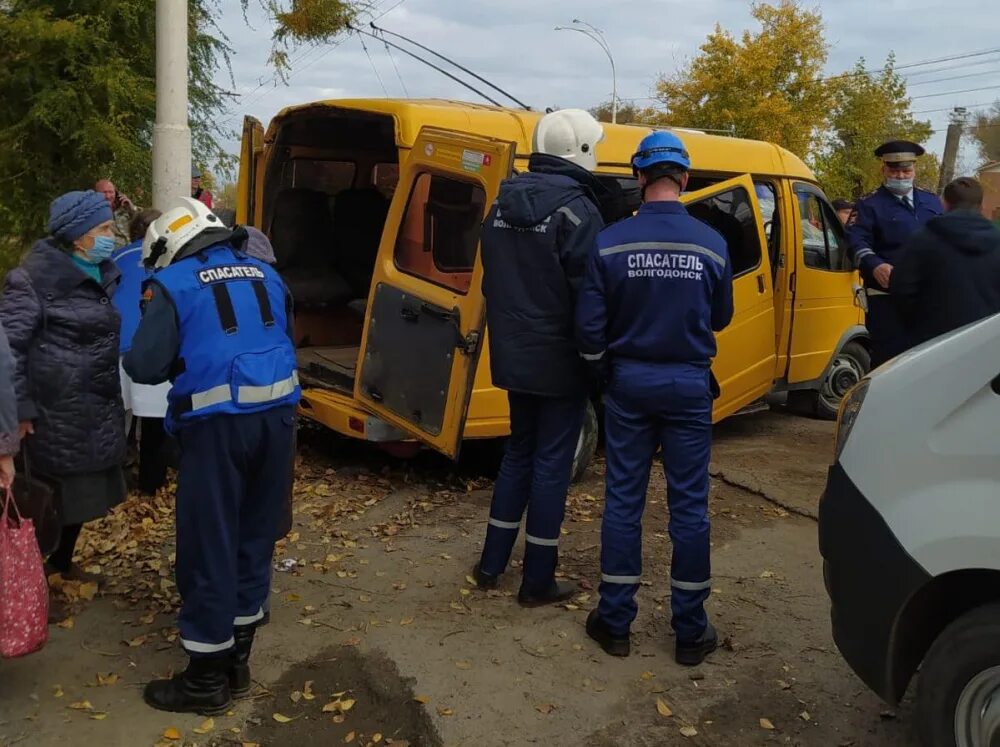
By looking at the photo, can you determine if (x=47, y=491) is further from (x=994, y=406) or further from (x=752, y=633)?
(x=994, y=406)

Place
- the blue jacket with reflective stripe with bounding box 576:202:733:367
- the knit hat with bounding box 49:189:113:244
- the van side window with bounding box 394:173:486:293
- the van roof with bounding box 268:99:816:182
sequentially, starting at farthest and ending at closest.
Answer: the van roof with bounding box 268:99:816:182 < the van side window with bounding box 394:173:486:293 < the knit hat with bounding box 49:189:113:244 < the blue jacket with reflective stripe with bounding box 576:202:733:367

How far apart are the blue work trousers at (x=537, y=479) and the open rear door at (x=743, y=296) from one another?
2330 mm

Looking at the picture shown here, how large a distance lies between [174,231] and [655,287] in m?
1.79

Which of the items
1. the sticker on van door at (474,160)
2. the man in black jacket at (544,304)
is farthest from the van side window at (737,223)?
the man in black jacket at (544,304)

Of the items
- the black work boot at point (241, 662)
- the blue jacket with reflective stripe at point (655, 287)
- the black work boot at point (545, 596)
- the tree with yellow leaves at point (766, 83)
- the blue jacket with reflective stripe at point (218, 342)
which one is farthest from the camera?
the tree with yellow leaves at point (766, 83)

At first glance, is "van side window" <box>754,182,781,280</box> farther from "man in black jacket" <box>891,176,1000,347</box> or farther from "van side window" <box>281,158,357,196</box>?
"van side window" <box>281,158,357,196</box>

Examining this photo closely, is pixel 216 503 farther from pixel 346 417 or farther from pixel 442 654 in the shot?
pixel 346 417

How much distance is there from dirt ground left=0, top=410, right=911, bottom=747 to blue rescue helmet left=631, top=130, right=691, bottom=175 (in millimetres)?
1963

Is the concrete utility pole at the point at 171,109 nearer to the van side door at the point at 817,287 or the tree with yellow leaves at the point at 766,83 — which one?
the van side door at the point at 817,287

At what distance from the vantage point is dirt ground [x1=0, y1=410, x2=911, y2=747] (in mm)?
3416

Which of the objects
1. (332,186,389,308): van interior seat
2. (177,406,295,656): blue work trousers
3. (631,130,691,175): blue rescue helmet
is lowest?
(177,406,295,656): blue work trousers

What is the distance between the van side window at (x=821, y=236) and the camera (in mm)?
7320

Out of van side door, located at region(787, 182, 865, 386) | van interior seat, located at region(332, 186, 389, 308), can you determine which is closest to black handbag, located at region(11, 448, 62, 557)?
van interior seat, located at region(332, 186, 389, 308)

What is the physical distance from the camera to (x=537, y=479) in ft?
14.1
